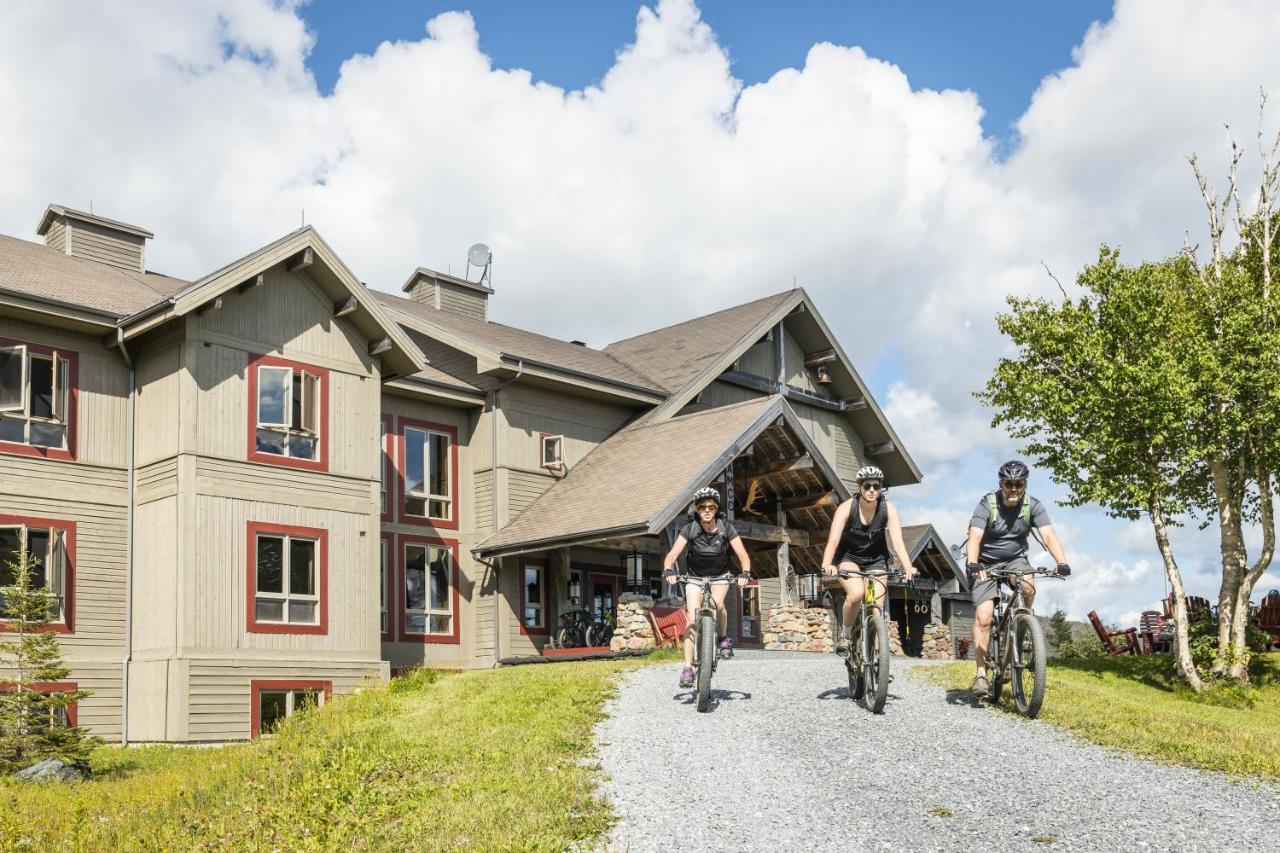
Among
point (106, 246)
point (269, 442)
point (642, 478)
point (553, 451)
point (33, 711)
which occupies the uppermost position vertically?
point (106, 246)

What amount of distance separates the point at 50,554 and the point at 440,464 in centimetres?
844

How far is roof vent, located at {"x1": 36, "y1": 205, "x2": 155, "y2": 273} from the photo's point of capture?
84.1 ft

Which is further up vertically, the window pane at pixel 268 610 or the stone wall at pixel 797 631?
the window pane at pixel 268 610

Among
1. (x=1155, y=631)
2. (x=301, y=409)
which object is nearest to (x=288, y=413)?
(x=301, y=409)

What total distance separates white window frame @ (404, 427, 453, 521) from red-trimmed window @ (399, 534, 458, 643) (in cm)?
60

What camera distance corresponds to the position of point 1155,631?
32094 mm

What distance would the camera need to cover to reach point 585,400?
95.5 ft

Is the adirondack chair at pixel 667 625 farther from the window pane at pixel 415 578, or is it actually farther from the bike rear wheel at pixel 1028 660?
the bike rear wheel at pixel 1028 660

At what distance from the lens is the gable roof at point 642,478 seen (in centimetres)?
2377

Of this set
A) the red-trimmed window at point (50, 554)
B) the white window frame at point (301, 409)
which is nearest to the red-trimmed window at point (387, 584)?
the white window frame at point (301, 409)

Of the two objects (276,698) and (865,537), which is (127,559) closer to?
(276,698)

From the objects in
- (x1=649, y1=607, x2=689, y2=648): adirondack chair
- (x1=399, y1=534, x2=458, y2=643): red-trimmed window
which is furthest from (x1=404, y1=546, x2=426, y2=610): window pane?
(x1=649, y1=607, x2=689, y2=648): adirondack chair

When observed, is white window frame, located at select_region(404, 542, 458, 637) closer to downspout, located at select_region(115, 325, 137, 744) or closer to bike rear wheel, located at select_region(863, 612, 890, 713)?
downspout, located at select_region(115, 325, 137, 744)

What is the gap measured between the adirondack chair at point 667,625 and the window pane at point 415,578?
488 centimetres
